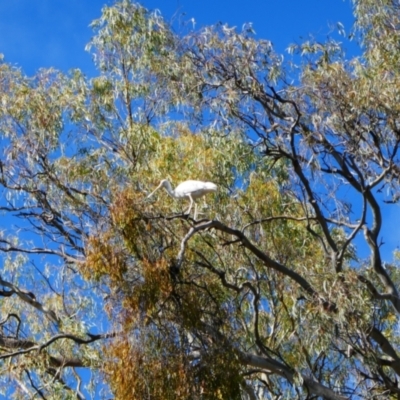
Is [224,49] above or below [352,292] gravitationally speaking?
above

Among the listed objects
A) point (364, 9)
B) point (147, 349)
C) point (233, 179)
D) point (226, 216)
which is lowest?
point (147, 349)

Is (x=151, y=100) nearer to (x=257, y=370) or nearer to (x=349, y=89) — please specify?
(x=349, y=89)

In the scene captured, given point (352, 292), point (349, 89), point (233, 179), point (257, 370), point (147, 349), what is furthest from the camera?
point (233, 179)

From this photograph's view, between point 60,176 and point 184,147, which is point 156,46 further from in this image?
point 60,176


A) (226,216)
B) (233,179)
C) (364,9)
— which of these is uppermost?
(364,9)

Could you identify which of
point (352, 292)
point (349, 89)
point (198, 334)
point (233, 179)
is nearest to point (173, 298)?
point (198, 334)

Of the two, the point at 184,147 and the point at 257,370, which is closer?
the point at 257,370

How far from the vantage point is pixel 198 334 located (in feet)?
18.1

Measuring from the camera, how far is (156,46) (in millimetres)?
8781

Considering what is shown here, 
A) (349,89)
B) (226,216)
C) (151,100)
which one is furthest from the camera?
(151,100)

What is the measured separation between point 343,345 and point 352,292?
87 cm

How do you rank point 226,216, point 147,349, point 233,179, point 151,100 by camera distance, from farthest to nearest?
point 151,100 < point 233,179 < point 226,216 < point 147,349

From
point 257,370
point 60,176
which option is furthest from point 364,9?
point 257,370

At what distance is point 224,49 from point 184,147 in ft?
5.00
